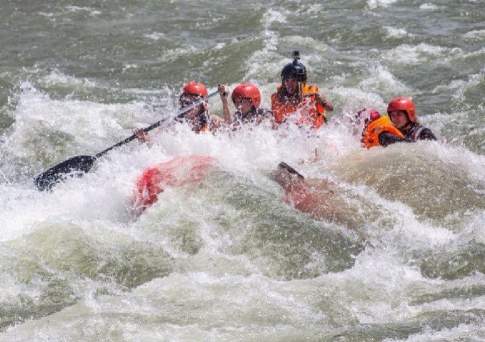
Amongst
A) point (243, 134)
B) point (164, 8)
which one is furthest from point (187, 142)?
point (164, 8)

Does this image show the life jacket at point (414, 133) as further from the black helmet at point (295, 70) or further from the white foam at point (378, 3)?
the white foam at point (378, 3)

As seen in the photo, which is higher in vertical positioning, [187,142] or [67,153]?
[187,142]

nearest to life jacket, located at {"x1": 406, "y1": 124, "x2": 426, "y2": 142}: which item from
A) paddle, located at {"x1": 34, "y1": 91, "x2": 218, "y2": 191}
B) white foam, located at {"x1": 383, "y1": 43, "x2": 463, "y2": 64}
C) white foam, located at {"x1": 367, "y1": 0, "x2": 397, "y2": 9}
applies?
paddle, located at {"x1": 34, "y1": 91, "x2": 218, "y2": 191}

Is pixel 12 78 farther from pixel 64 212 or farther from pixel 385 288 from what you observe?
pixel 385 288

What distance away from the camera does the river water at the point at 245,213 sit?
6.02 metres

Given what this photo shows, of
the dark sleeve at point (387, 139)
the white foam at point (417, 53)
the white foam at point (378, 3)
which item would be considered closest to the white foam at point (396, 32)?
the white foam at point (417, 53)

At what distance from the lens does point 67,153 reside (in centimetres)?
1073

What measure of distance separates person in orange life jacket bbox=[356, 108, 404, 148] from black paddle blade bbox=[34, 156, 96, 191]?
2.92 metres

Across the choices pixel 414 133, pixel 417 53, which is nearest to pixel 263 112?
pixel 414 133

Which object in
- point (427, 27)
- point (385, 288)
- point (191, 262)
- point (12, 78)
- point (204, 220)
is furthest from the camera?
point (427, 27)

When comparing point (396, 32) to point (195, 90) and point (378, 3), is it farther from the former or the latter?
point (195, 90)

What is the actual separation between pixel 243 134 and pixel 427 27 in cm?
665

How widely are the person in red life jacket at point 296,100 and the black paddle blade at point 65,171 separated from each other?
2239 mm

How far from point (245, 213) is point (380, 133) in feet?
6.45
